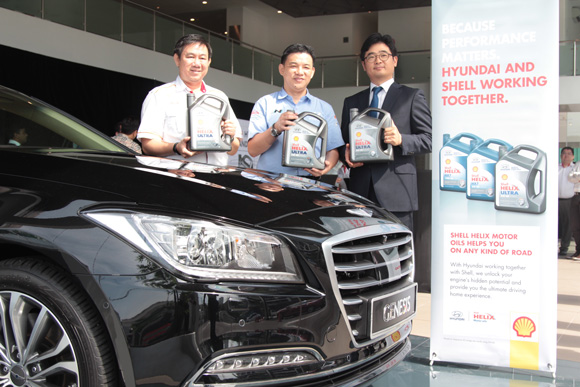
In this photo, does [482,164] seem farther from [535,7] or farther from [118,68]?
[118,68]

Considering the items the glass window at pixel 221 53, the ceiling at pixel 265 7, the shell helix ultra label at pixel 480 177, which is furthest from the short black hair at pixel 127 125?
the ceiling at pixel 265 7

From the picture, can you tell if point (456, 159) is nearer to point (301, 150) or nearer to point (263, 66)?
point (301, 150)

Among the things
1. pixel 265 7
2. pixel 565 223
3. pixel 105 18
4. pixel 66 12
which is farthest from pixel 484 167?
pixel 265 7

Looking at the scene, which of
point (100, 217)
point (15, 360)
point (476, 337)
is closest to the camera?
point (100, 217)

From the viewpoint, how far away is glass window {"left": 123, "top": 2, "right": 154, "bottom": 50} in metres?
10.9

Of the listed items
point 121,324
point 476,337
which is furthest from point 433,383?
point 121,324

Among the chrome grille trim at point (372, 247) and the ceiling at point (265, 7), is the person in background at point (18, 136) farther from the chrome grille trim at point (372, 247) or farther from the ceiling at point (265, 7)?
the ceiling at point (265, 7)

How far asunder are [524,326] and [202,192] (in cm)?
183

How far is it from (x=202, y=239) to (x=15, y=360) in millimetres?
706

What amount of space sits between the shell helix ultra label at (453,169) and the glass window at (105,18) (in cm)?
897

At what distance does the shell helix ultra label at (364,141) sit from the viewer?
292cm

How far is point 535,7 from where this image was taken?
2.61 m

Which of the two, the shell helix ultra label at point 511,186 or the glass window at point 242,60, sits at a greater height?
the glass window at point 242,60

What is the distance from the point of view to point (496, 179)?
2668 millimetres
